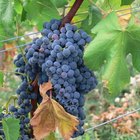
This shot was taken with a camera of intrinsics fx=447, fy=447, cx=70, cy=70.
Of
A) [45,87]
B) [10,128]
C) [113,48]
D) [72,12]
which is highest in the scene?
[72,12]

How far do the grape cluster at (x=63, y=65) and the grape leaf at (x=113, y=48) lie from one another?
0.05m

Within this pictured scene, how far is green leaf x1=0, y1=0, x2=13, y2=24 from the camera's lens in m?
1.58

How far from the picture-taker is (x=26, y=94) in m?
1.60

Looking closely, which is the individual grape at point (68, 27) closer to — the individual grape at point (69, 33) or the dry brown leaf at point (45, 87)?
the individual grape at point (69, 33)

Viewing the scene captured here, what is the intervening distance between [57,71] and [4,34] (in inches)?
16.2

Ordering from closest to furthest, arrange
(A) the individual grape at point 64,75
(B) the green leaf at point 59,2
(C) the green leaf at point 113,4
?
1. (A) the individual grape at point 64,75
2. (B) the green leaf at point 59,2
3. (C) the green leaf at point 113,4

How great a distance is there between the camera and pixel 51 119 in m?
1.48

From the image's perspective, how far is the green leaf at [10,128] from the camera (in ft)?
5.05

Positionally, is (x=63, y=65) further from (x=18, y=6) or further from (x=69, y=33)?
(x=18, y=6)

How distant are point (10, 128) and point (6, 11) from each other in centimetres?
41

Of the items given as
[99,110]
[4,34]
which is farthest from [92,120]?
[4,34]

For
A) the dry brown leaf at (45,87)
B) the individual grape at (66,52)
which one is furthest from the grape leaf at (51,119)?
the individual grape at (66,52)

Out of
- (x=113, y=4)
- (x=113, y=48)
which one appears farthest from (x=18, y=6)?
(x=113, y=48)

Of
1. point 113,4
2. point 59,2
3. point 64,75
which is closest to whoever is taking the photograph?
point 64,75
